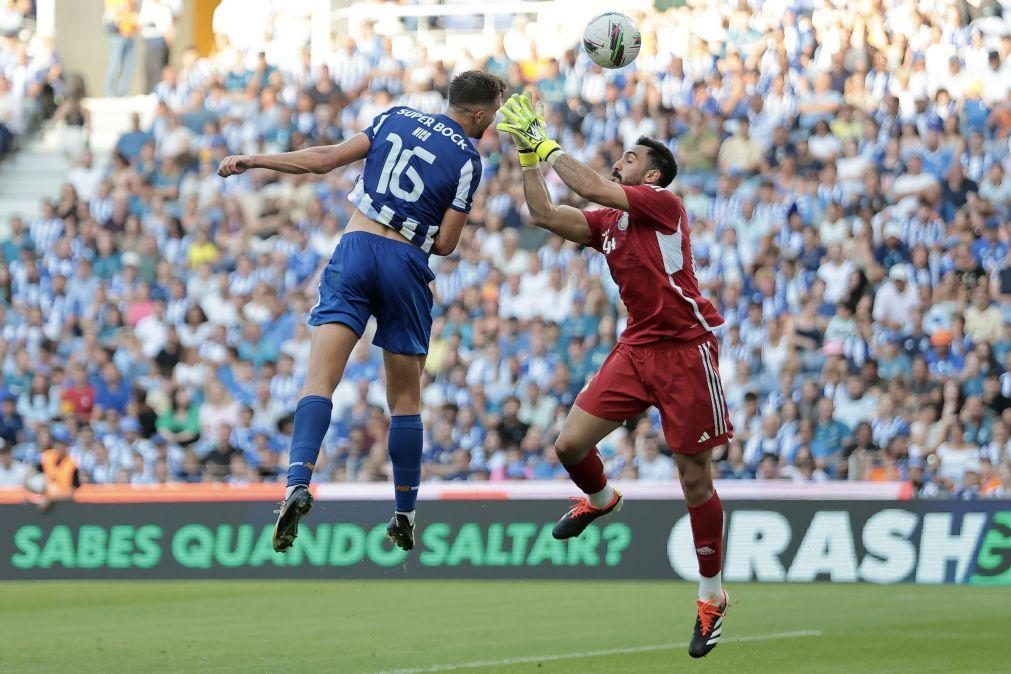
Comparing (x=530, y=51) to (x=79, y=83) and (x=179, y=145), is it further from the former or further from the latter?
(x=79, y=83)

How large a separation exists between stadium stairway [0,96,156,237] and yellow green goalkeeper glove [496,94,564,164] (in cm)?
1759

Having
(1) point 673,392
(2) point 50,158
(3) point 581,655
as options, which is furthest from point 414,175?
(2) point 50,158

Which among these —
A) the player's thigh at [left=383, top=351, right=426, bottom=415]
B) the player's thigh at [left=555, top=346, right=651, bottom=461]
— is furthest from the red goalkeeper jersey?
the player's thigh at [left=383, top=351, right=426, bottom=415]

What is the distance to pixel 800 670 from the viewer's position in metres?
10.6

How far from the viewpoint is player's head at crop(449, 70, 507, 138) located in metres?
9.69

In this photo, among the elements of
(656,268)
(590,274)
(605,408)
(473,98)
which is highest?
(473,98)

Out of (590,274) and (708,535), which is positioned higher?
(590,274)


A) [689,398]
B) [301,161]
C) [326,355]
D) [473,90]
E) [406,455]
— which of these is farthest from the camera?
[406,455]

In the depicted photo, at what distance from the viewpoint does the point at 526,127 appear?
374 inches

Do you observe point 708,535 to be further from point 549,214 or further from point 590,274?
point 590,274

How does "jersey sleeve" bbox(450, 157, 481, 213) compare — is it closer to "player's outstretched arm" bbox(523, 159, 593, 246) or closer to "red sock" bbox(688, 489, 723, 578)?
"player's outstretched arm" bbox(523, 159, 593, 246)

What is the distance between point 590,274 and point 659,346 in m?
10.0

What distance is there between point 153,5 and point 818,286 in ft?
Answer: 45.2

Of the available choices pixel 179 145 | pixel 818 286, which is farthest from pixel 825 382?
pixel 179 145
